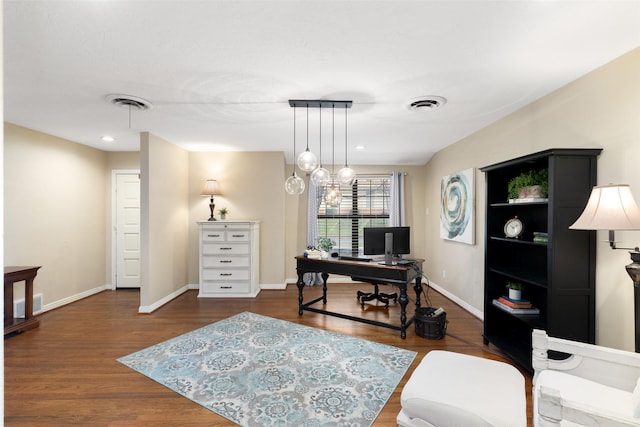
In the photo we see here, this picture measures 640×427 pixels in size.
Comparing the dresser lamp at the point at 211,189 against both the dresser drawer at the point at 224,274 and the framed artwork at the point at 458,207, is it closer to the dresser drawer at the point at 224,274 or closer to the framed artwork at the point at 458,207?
the dresser drawer at the point at 224,274

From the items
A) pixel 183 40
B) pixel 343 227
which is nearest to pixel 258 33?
pixel 183 40

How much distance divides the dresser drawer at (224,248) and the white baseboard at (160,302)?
2.61ft

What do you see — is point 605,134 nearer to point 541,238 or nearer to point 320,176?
point 541,238

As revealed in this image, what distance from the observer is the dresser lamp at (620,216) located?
1.74 metres

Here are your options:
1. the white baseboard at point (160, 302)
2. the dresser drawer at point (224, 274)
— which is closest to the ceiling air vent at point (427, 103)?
the dresser drawer at point (224, 274)

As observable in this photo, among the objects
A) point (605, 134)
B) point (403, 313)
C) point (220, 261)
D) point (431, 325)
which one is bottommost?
point (431, 325)

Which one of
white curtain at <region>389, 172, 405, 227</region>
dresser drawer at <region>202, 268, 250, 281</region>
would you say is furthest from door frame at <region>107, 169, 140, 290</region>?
white curtain at <region>389, 172, 405, 227</region>

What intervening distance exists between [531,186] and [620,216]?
2.88ft

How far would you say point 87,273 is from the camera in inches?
193

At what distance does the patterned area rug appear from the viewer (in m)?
2.09

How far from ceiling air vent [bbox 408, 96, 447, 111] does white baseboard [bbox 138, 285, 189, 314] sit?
4094 millimetres

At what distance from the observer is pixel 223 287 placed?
487 cm

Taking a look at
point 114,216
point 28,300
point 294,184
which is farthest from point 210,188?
point 28,300

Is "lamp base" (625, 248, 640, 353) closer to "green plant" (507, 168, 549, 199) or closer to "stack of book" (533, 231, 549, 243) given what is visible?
"stack of book" (533, 231, 549, 243)
